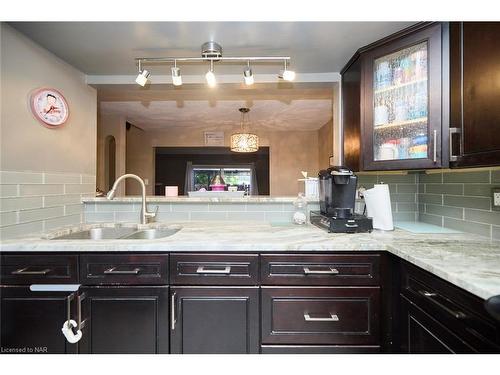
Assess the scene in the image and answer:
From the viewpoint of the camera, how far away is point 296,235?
4.61 ft

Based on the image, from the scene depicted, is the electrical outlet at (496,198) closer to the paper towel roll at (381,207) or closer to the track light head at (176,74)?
the paper towel roll at (381,207)

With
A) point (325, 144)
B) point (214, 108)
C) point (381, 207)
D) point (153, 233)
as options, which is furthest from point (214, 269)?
point (325, 144)

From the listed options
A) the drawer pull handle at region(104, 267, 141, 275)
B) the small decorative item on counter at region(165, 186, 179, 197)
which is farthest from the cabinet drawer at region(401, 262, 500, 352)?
the small decorative item on counter at region(165, 186, 179, 197)

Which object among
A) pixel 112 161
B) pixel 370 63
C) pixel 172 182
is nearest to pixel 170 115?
pixel 112 161

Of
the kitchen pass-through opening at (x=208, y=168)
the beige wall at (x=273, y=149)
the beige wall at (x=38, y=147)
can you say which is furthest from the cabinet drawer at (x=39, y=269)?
the kitchen pass-through opening at (x=208, y=168)

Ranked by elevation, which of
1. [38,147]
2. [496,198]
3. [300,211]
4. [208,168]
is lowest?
[300,211]

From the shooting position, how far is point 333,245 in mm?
1209

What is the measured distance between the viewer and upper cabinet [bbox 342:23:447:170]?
1.29 metres

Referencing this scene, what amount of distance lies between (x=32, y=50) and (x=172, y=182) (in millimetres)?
4062

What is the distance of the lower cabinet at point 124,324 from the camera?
3.90 ft

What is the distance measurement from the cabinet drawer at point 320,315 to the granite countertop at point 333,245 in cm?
21

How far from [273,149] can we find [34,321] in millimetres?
4624

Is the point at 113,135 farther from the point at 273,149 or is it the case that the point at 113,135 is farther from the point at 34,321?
the point at 34,321
